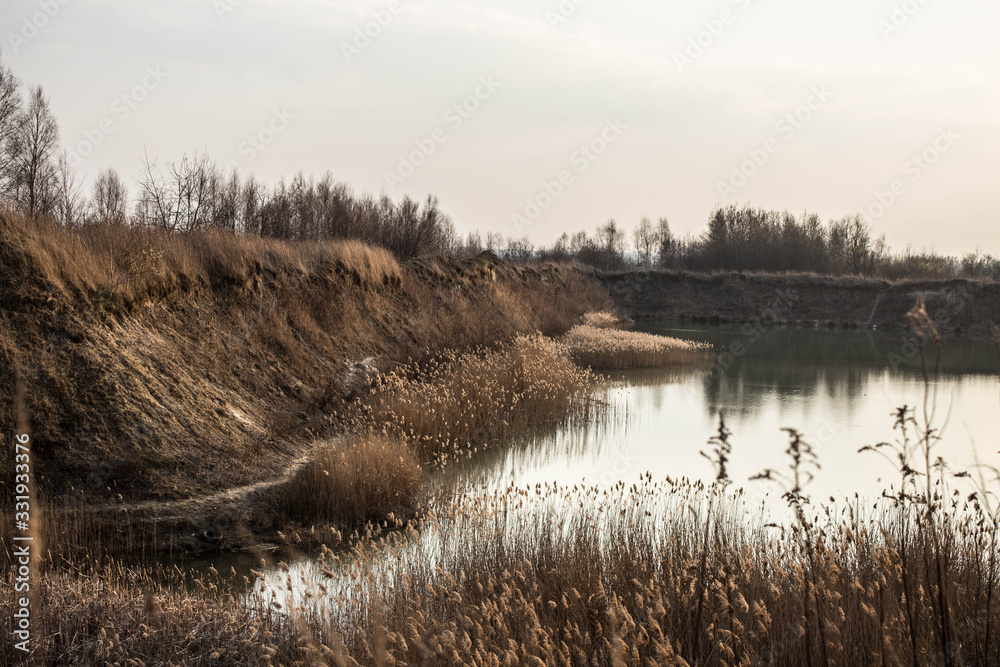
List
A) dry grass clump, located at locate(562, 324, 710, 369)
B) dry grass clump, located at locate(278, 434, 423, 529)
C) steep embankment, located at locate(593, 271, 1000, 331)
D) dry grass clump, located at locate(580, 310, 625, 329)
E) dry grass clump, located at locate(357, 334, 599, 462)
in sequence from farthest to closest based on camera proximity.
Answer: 1. steep embankment, located at locate(593, 271, 1000, 331)
2. dry grass clump, located at locate(580, 310, 625, 329)
3. dry grass clump, located at locate(562, 324, 710, 369)
4. dry grass clump, located at locate(357, 334, 599, 462)
5. dry grass clump, located at locate(278, 434, 423, 529)

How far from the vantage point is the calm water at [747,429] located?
30.0 feet

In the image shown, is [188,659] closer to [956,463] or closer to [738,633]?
[738,633]

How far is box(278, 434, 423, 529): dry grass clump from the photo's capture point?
25.2 feet

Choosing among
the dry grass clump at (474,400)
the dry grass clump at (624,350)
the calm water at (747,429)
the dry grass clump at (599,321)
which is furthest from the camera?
the dry grass clump at (599,321)

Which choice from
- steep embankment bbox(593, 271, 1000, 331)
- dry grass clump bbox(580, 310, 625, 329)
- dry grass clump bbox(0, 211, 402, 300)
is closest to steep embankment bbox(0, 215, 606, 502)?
dry grass clump bbox(0, 211, 402, 300)

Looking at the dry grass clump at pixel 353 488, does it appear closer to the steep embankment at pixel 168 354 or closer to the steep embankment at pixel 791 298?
the steep embankment at pixel 168 354

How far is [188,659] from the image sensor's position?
4.12m

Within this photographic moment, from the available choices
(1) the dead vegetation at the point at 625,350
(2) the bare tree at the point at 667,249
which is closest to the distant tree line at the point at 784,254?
(2) the bare tree at the point at 667,249

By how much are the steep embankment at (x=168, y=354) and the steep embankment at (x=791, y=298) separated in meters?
38.6

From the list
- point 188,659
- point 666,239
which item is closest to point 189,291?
point 188,659

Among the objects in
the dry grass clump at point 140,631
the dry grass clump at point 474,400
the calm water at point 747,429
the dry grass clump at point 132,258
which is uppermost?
the dry grass clump at point 132,258

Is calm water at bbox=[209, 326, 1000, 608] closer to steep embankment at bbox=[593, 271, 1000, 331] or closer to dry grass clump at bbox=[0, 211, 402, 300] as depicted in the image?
dry grass clump at bbox=[0, 211, 402, 300]

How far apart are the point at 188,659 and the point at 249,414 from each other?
5.91 m

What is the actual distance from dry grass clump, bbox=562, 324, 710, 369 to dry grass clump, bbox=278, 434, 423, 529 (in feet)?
42.8
